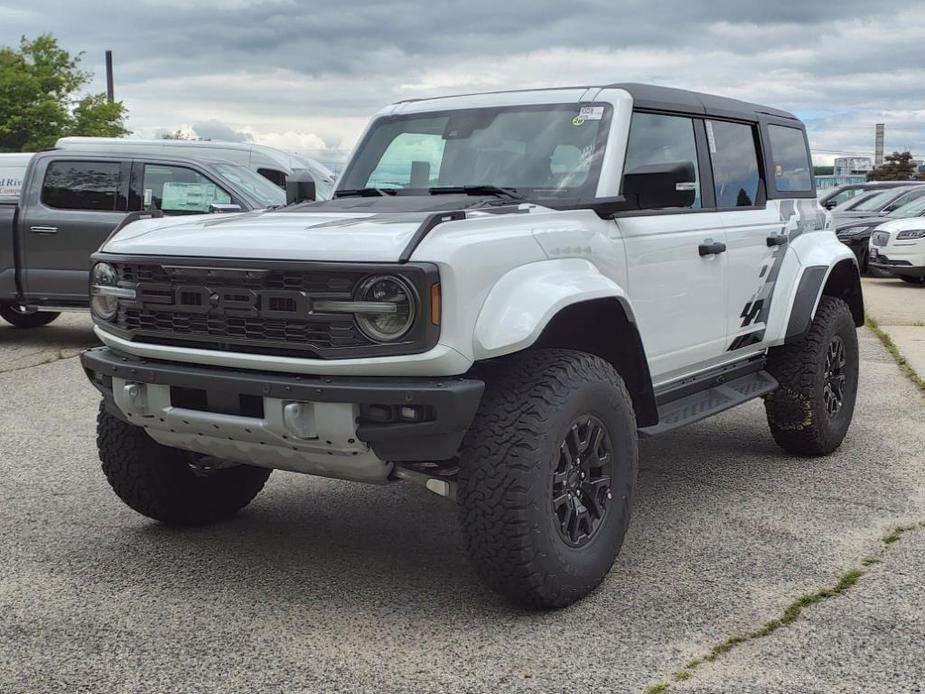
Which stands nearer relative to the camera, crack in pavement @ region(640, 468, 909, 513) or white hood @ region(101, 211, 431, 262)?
white hood @ region(101, 211, 431, 262)

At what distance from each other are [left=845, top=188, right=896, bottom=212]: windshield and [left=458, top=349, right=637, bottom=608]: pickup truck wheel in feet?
54.0

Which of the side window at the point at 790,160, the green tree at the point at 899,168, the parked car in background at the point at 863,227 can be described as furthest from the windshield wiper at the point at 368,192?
Result: the green tree at the point at 899,168

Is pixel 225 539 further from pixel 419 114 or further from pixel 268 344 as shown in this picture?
pixel 419 114

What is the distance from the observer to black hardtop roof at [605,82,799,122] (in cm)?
479

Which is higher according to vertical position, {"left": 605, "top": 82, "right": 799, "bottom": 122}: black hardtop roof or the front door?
{"left": 605, "top": 82, "right": 799, "bottom": 122}: black hardtop roof

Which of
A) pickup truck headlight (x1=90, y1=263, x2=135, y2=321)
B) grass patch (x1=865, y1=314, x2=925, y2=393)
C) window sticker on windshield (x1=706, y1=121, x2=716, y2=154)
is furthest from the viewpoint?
grass patch (x1=865, y1=314, x2=925, y2=393)

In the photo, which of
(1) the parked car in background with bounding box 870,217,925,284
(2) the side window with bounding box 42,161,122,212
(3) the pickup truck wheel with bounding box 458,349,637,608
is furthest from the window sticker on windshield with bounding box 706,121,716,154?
(1) the parked car in background with bounding box 870,217,925,284

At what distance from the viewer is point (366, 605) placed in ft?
12.7

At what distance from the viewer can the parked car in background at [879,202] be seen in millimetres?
18688

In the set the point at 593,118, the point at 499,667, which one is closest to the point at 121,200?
the point at 593,118

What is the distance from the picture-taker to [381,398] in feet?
11.1

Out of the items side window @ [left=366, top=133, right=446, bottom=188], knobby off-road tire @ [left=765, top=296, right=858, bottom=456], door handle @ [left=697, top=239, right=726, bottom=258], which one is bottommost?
knobby off-road tire @ [left=765, top=296, right=858, bottom=456]

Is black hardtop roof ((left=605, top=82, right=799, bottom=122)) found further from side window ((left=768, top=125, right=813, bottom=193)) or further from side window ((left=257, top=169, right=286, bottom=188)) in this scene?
side window ((left=257, top=169, right=286, bottom=188))

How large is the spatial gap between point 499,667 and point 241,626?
0.92 meters
